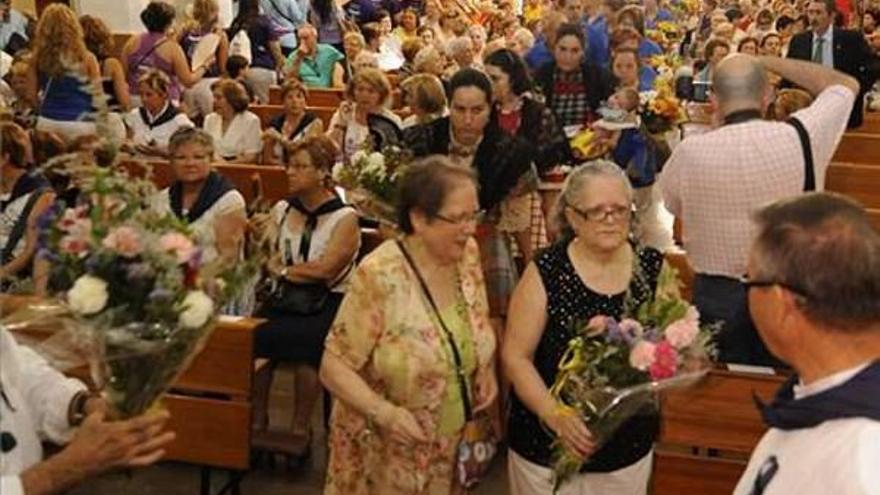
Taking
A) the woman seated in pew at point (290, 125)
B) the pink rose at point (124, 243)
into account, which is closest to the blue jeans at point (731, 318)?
the pink rose at point (124, 243)

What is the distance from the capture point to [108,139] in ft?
8.98

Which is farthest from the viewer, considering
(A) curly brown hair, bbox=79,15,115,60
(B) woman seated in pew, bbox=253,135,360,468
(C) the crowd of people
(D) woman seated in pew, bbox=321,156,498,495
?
(A) curly brown hair, bbox=79,15,115,60

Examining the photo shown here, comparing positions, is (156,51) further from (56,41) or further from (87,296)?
(87,296)

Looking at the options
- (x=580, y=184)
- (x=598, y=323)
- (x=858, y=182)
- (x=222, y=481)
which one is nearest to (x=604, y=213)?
(x=580, y=184)

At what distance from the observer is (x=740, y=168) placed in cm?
390

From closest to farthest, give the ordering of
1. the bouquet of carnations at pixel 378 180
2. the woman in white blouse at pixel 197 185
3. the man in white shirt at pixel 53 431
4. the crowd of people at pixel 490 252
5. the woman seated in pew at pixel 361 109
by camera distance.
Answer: the crowd of people at pixel 490 252
the man in white shirt at pixel 53 431
the bouquet of carnations at pixel 378 180
the woman in white blouse at pixel 197 185
the woman seated in pew at pixel 361 109

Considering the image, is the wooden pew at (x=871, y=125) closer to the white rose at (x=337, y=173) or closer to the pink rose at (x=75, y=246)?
the white rose at (x=337, y=173)

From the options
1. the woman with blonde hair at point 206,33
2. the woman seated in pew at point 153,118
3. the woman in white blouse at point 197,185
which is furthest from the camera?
the woman with blonde hair at point 206,33

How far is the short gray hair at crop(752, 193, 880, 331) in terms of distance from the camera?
6.33ft

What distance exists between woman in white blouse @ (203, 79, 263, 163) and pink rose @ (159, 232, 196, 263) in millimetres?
4965

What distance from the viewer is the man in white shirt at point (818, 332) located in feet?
6.09

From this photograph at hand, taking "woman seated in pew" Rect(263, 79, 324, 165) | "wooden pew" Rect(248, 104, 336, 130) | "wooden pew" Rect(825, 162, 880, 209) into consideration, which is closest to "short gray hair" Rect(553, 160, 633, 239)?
"wooden pew" Rect(825, 162, 880, 209)

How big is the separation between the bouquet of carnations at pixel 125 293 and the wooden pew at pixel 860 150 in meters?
5.76

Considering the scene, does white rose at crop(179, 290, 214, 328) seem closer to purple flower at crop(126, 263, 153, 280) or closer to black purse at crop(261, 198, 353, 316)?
purple flower at crop(126, 263, 153, 280)
